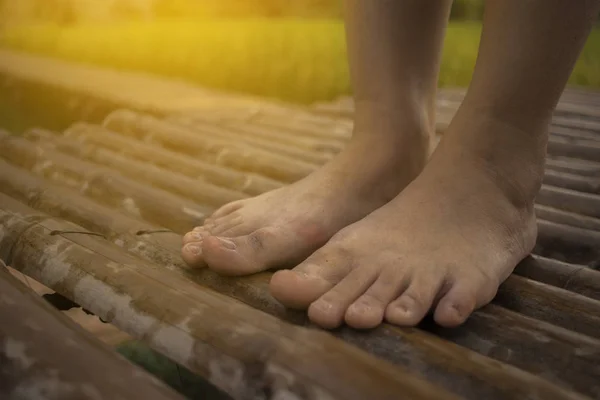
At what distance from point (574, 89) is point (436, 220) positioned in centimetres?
150

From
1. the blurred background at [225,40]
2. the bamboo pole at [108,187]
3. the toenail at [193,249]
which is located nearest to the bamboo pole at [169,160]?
the bamboo pole at [108,187]

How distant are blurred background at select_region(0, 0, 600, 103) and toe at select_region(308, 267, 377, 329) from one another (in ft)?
5.94

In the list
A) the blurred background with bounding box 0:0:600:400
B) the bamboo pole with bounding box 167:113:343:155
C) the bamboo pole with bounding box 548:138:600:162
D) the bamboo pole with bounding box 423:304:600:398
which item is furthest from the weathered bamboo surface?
the blurred background with bounding box 0:0:600:400

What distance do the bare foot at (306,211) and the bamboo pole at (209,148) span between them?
31 cm

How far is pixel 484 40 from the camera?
25.5 inches

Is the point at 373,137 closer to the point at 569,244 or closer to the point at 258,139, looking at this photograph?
the point at 569,244

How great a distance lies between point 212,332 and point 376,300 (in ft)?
0.48

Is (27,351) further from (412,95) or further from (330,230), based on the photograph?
(412,95)

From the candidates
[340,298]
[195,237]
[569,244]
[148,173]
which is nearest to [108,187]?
[148,173]

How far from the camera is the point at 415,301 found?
537mm

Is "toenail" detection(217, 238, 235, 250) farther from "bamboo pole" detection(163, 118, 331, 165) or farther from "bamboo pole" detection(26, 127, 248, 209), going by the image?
"bamboo pole" detection(163, 118, 331, 165)

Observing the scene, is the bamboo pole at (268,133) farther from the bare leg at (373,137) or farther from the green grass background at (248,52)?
the green grass background at (248,52)

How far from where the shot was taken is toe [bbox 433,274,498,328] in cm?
53

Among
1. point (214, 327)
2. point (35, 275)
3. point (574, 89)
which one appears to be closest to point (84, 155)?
point (35, 275)
